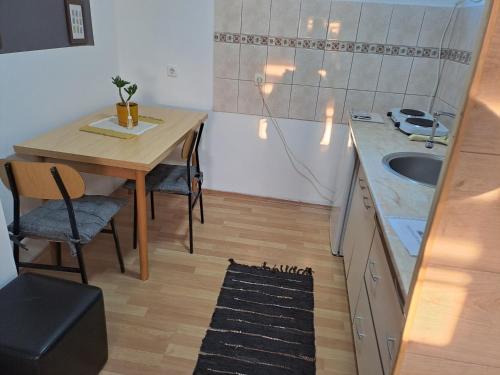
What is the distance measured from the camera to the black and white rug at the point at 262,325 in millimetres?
1707

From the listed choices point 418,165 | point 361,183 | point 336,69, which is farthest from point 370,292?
point 336,69

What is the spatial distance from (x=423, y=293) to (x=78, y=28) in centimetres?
262

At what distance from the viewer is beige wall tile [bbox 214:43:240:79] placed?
9.42 feet

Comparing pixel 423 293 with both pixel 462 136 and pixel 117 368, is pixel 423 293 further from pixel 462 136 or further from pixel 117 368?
pixel 117 368

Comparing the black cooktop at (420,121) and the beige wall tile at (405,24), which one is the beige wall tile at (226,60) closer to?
the beige wall tile at (405,24)

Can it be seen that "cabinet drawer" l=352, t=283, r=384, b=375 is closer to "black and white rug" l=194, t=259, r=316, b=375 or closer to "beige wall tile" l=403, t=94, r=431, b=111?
"black and white rug" l=194, t=259, r=316, b=375

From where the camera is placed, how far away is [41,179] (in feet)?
5.22

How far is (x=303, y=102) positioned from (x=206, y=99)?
816 mm

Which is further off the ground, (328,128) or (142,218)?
(328,128)

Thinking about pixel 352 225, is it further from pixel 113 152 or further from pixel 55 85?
pixel 55 85

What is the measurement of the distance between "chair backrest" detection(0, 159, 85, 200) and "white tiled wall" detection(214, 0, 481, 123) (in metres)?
1.68

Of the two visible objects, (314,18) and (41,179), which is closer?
(41,179)

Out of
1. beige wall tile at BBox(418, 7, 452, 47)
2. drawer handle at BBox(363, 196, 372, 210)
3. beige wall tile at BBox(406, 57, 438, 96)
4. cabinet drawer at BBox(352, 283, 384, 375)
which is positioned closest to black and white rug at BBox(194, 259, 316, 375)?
cabinet drawer at BBox(352, 283, 384, 375)

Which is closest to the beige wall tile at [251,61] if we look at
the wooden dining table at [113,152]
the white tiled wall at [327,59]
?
the white tiled wall at [327,59]
